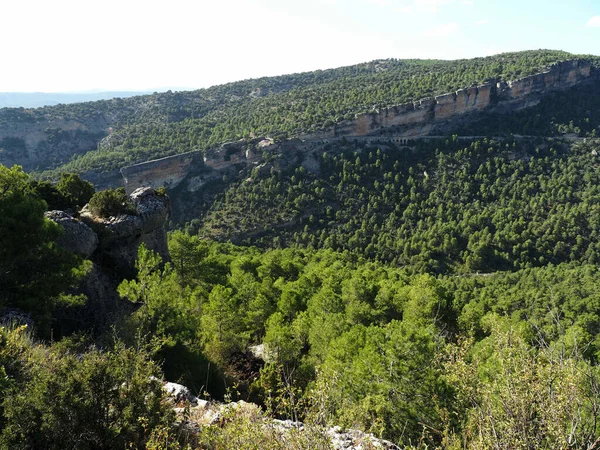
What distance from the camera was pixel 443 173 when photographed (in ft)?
203

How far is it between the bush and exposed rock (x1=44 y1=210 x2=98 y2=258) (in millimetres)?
2599

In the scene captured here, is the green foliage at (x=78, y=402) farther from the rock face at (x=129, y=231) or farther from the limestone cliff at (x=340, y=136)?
the limestone cliff at (x=340, y=136)

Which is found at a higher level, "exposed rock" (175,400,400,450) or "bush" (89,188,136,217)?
"bush" (89,188,136,217)

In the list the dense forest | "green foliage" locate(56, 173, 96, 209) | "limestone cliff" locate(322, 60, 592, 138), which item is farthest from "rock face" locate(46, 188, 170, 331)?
"limestone cliff" locate(322, 60, 592, 138)

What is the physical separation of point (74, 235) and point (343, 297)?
14.0 m

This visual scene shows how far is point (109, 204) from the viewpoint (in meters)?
18.7

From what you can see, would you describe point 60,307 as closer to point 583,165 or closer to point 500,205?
point 500,205

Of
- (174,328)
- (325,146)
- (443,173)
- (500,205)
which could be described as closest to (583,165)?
(500,205)

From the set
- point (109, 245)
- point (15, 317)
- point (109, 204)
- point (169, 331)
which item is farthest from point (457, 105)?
point (15, 317)

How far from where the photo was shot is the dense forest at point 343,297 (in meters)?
5.29

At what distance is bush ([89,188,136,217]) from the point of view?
18.5m

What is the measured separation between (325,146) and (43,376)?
65014 millimetres

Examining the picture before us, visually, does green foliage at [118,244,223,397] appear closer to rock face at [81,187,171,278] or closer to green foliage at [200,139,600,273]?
rock face at [81,187,171,278]

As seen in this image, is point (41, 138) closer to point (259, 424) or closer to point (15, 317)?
point (15, 317)
